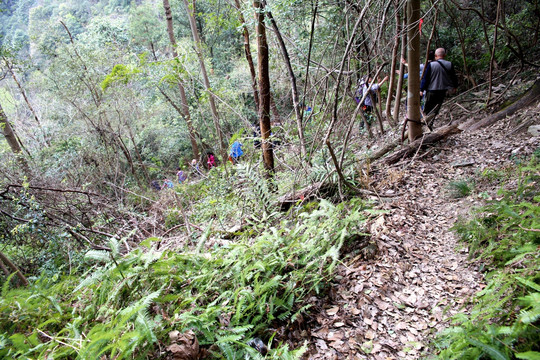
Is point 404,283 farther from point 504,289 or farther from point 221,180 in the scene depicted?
point 221,180

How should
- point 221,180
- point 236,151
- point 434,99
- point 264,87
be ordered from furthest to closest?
1. point 236,151
2. point 221,180
3. point 434,99
4. point 264,87

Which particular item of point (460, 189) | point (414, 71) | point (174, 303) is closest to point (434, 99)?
point (414, 71)

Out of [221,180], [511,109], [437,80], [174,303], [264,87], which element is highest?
[264,87]

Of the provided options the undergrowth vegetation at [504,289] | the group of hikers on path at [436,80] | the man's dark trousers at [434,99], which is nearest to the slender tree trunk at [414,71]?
the group of hikers on path at [436,80]

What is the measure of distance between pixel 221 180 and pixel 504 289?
5.65 m

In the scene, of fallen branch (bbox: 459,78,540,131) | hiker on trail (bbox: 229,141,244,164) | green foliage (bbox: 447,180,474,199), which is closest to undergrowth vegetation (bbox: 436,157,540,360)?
green foliage (bbox: 447,180,474,199)

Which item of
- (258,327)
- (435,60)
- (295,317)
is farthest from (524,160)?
(258,327)

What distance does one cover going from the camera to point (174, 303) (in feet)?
7.66

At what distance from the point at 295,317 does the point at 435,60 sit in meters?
6.57

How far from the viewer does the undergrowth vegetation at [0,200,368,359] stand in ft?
6.20

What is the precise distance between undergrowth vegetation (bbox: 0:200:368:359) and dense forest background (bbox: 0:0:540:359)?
2cm

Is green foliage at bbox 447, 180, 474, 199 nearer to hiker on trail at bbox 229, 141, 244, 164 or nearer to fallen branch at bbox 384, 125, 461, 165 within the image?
fallen branch at bbox 384, 125, 461, 165

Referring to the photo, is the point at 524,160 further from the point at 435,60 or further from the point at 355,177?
the point at 435,60

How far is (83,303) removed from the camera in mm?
2535
